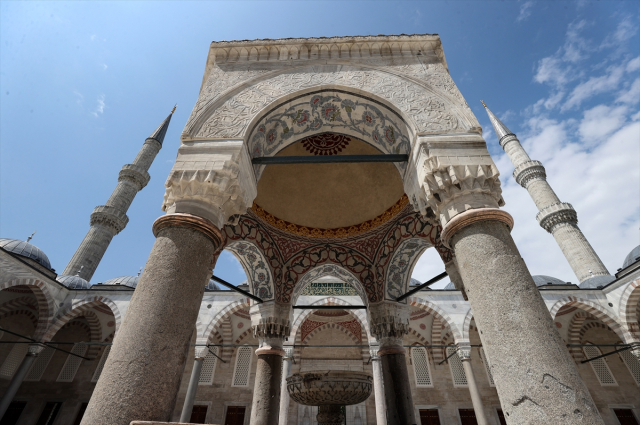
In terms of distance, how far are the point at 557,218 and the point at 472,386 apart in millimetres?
10803

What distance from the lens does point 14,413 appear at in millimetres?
12195

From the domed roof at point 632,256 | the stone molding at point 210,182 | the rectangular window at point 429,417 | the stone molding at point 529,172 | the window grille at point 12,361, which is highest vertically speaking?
the stone molding at point 529,172

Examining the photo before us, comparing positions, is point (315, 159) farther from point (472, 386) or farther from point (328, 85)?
point (472, 386)

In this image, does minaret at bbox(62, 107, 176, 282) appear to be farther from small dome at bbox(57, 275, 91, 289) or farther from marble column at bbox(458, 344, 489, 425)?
marble column at bbox(458, 344, 489, 425)

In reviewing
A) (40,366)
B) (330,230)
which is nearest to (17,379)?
(40,366)

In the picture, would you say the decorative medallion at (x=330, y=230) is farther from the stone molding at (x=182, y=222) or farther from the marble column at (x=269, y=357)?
the stone molding at (x=182, y=222)

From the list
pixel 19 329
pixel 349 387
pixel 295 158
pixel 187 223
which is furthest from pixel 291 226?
pixel 19 329

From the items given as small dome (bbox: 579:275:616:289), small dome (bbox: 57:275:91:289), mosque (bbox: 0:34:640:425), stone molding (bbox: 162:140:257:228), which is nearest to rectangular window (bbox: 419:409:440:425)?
mosque (bbox: 0:34:640:425)

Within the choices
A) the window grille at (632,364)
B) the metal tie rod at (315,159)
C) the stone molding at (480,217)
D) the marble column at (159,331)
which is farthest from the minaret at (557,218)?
the marble column at (159,331)

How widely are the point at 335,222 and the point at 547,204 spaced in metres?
14.5

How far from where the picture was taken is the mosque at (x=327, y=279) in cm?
222

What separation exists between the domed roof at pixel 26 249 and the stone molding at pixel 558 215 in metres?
21.9

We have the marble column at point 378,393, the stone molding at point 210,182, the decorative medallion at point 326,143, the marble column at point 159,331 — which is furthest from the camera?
the marble column at point 378,393

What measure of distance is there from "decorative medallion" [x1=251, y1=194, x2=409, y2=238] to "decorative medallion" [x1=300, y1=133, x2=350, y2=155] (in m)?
1.57
